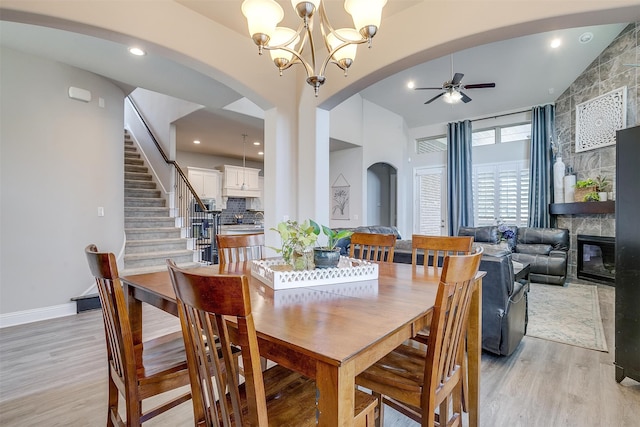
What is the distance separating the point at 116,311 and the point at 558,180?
289 inches

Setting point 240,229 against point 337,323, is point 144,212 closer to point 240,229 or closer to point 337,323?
point 240,229

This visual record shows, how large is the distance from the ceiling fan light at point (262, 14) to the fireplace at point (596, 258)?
20.0 ft

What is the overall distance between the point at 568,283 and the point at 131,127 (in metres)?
9.38

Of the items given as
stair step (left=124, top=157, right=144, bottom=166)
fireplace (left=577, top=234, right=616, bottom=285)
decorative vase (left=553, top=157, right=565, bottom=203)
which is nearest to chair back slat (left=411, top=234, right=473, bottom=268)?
fireplace (left=577, top=234, right=616, bottom=285)

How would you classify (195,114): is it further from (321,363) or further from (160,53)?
(321,363)

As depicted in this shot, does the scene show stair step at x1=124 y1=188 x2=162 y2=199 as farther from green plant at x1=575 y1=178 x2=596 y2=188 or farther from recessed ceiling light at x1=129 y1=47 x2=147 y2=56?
green plant at x1=575 y1=178 x2=596 y2=188

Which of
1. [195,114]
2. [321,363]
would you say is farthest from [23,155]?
[321,363]

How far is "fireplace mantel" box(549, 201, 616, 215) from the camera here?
4.99 m

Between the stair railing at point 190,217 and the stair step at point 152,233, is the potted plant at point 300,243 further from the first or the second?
the stair step at point 152,233

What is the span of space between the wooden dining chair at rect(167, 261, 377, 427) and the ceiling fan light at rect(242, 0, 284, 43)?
4.96ft

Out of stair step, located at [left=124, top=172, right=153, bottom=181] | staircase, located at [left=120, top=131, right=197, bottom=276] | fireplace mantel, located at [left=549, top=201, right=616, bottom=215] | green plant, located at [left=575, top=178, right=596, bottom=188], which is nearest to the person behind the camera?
staircase, located at [left=120, top=131, right=197, bottom=276]

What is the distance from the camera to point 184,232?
5.73 m

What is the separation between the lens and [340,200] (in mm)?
7637

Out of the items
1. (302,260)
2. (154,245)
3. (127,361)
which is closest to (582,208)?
(302,260)
